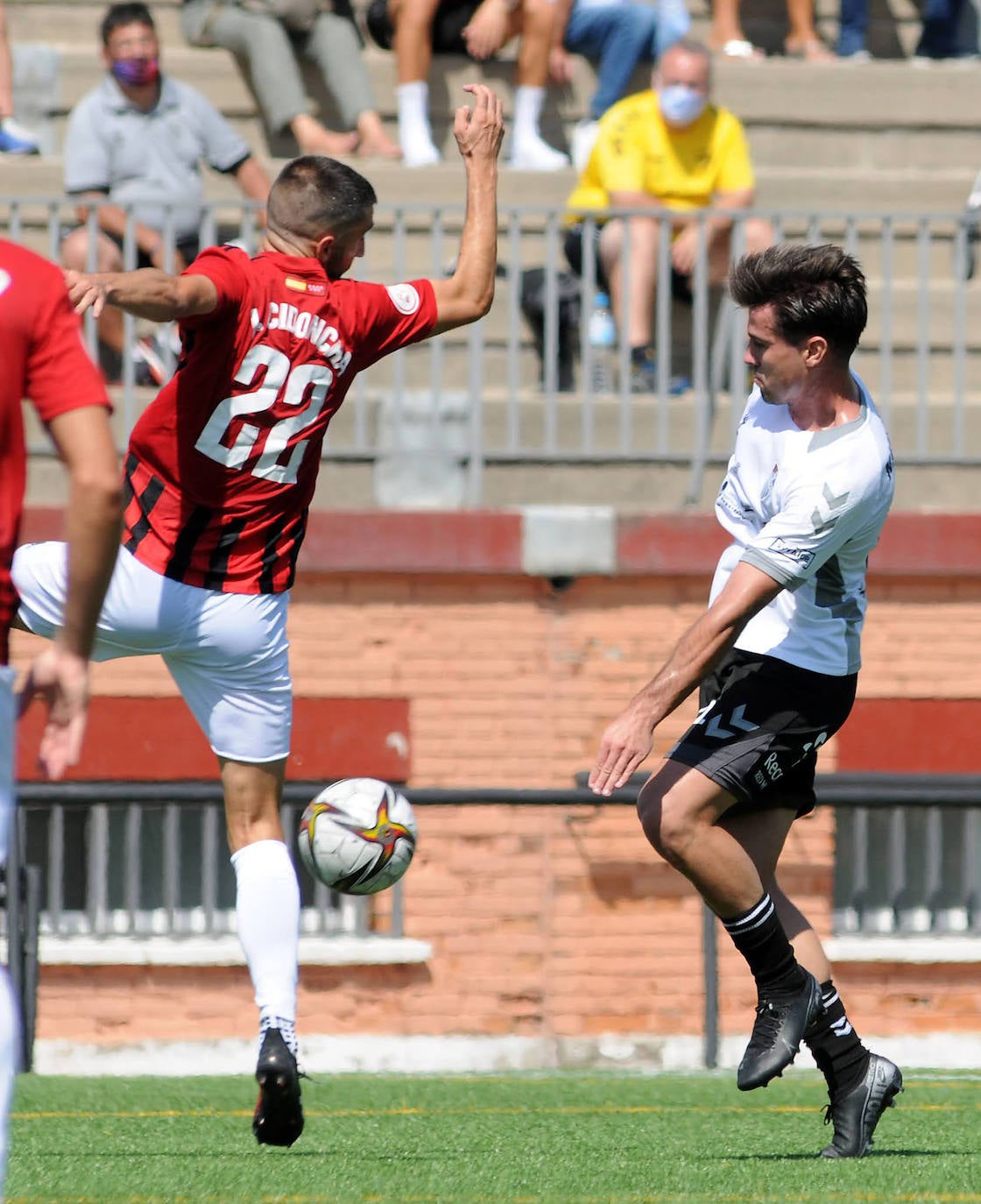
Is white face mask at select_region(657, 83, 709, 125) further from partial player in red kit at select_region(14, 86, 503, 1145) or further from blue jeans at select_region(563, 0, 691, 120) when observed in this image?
partial player in red kit at select_region(14, 86, 503, 1145)

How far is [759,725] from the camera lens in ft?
18.2

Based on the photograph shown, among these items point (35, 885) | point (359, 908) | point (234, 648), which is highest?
point (234, 648)

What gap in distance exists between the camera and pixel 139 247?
10.0m

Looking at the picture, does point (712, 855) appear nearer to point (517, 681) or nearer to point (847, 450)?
point (847, 450)

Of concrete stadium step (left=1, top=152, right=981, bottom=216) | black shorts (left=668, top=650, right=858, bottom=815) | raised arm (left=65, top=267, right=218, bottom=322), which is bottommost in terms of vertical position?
black shorts (left=668, top=650, right=858, bottom=815)

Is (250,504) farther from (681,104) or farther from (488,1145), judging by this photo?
(681,104)

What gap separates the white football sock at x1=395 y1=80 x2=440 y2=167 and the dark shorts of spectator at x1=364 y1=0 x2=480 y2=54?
508 millimetres

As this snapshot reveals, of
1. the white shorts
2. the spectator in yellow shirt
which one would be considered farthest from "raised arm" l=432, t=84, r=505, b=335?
the spectator in yellow shirt

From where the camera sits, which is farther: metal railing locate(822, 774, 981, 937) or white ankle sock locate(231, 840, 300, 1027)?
metal railing locate(822, 774, 981, 937)

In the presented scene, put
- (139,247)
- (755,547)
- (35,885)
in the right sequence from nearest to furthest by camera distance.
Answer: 1. (755,547)
2. (35,885)
3. (139,247)

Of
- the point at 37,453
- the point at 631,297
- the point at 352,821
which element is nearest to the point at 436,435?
the point at 631,297

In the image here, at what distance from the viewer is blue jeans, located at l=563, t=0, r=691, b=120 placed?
1202 cm

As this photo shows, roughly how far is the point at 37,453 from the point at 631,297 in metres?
2.90

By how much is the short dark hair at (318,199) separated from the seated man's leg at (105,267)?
4.12 m
